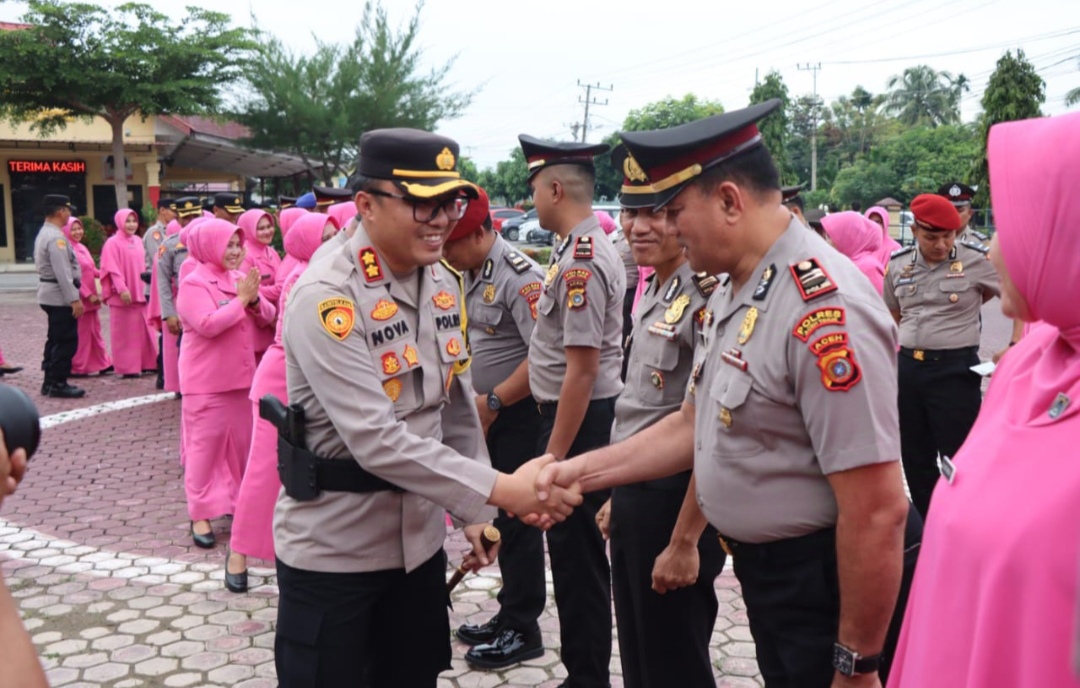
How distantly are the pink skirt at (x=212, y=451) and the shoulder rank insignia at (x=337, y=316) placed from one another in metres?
3.41

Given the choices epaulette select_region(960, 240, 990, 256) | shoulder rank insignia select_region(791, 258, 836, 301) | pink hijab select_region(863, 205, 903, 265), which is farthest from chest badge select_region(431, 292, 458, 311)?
pink hijab select_region(863, 205, 903, 265)

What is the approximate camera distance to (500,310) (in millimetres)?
4492

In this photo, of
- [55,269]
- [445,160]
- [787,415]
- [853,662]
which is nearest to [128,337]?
[55,269]

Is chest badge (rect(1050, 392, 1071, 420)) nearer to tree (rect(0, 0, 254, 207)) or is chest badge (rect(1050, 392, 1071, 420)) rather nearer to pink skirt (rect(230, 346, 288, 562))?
pink skirt (rect(230, 346, 288, 562))

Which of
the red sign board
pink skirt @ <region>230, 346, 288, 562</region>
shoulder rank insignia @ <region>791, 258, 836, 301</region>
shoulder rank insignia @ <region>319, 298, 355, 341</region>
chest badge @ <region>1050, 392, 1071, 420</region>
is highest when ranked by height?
the red sign board

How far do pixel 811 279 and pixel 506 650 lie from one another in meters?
2.63

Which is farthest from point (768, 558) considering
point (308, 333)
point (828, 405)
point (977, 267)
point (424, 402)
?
point (977, 267)

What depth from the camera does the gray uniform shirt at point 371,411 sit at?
103 inches

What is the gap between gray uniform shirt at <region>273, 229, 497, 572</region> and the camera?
2604 mm

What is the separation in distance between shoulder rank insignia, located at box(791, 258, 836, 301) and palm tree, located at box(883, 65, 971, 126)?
92.5m

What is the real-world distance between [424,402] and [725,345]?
98cm

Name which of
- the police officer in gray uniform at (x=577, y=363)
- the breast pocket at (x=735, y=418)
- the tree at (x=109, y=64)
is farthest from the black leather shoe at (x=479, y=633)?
the tree at (x=109, y=64)

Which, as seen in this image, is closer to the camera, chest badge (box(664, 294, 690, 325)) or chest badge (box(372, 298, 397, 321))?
chest badge (box(372, 298, 397, 321))

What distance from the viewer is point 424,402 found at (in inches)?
113
